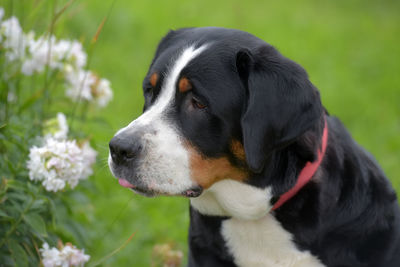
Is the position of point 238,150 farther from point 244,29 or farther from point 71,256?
point 244,29

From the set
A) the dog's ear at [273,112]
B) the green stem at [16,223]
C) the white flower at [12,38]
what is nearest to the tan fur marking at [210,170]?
the dog's ear at [273,112]

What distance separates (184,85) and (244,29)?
5856 millimetres

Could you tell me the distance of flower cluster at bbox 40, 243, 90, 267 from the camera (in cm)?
279

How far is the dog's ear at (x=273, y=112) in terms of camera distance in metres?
2.60

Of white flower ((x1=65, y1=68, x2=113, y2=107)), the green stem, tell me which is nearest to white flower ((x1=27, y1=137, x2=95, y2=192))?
the green stem

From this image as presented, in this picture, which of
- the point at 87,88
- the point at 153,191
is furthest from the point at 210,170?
the point at 87,88

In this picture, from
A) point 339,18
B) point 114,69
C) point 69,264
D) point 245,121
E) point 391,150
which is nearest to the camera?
point 245,121

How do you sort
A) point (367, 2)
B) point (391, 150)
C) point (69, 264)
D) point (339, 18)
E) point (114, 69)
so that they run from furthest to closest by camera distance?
point (367, 2) → point (339, 18) → point (114, 69) → point (391, 150) → point (69, 264)

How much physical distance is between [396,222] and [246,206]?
0.76 meters

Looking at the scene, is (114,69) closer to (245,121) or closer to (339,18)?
(339,18)

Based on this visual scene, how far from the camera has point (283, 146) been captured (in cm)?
266

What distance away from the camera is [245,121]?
2.61 meters

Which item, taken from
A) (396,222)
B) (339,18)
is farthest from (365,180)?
(339,18)

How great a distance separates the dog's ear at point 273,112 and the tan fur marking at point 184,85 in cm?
26
